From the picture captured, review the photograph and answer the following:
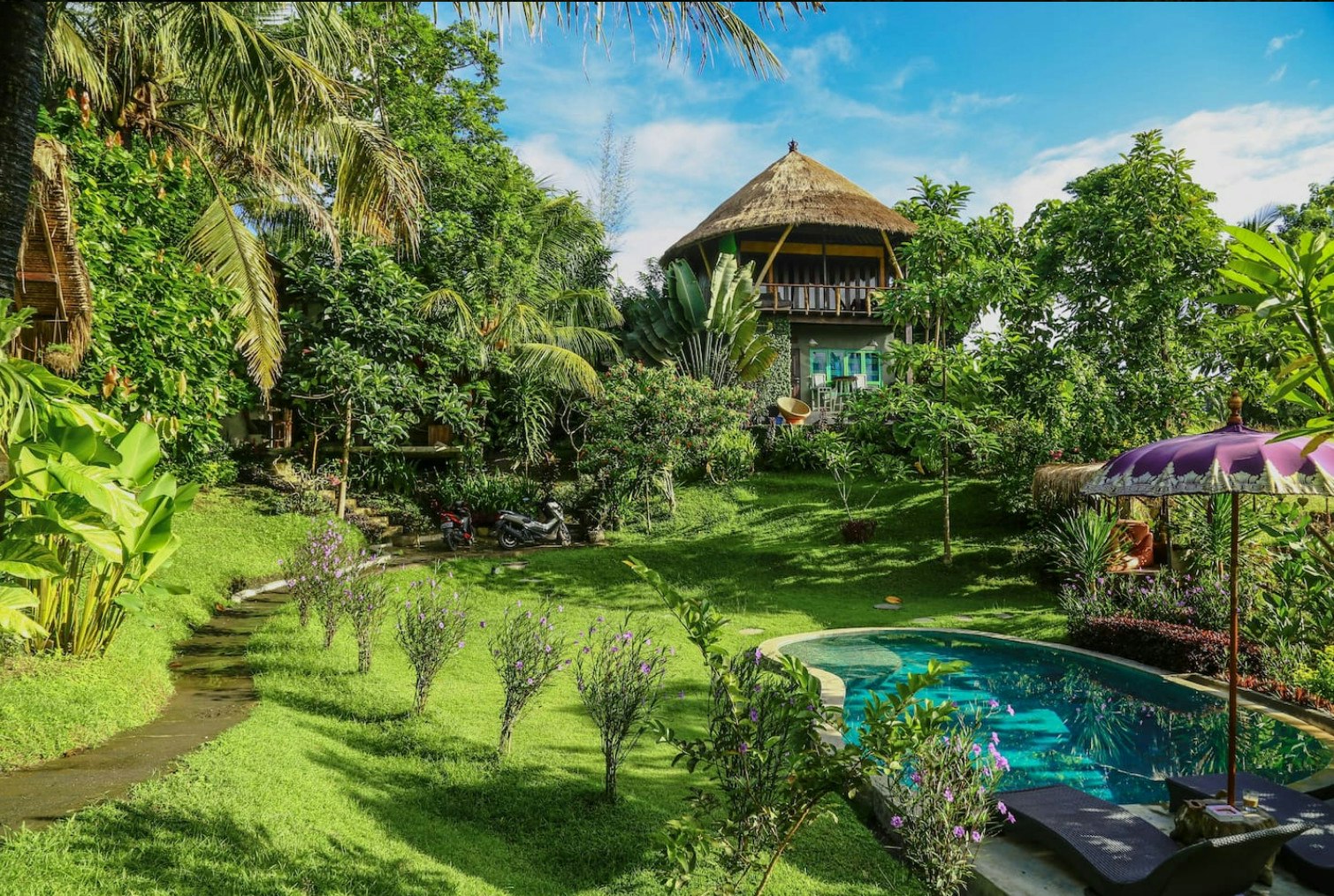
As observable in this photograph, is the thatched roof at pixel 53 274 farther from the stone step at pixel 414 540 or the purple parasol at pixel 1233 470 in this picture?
the purple parasol at pixel 1233 470

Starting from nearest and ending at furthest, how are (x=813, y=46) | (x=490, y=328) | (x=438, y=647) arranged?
(x=813, y=46)
(x=438, y=647)
(x=490, y=328)

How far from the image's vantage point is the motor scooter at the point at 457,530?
40.2 feet

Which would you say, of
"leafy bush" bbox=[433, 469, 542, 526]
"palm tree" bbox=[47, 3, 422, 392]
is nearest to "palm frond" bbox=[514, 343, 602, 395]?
"leafy bush" bbox=[433, 469, 542, 526]

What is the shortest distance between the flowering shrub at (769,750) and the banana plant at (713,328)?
14938mm

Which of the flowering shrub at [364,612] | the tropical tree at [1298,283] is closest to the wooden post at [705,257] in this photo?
the flowering shrub at [364,612]

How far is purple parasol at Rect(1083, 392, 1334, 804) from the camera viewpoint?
361 cm

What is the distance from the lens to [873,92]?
2.01 m

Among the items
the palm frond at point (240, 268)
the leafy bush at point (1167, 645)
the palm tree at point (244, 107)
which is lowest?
the leafy bush at point (1167, 645)

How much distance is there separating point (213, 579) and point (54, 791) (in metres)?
5.38

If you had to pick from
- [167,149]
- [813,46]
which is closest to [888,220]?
[167,149]

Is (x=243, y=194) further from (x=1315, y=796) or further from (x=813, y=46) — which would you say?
(x=1315, y=796)

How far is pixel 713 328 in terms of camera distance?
18.2 m

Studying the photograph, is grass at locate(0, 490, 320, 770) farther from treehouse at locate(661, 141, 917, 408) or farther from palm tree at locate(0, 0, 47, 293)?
treehouse at locate(661, 141, 917, 408)

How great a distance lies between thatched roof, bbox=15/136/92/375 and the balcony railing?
1616 centimetres
